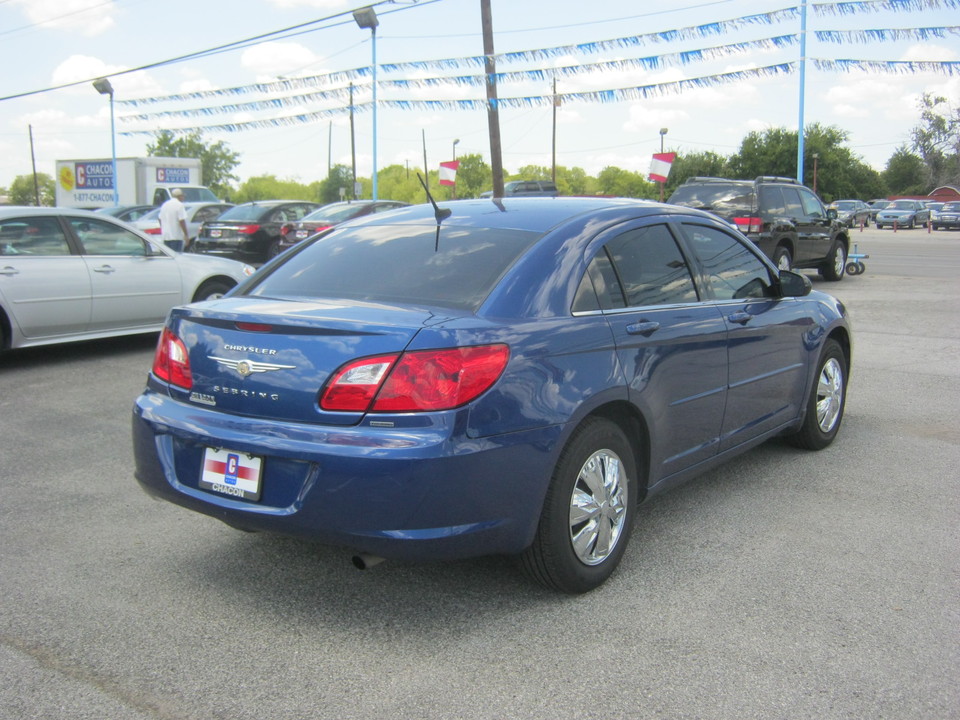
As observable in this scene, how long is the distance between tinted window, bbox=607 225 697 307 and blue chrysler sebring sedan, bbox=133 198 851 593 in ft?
0.03

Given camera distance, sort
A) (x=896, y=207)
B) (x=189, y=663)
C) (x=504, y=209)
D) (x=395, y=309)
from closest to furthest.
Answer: (x=189, y=663), (x=395, y=309), (x=504, y=209), (x=896, y=207)

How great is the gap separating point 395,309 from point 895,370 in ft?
21.7

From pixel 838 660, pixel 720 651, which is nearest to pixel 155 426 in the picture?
pixel 720 651

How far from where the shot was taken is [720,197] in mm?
15695

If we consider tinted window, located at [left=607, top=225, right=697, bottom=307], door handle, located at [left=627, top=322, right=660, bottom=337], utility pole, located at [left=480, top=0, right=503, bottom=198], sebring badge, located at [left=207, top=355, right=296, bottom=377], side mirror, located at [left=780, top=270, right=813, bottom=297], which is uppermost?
utility pole, located at [left=480, top=0, right=503, bottom=198]

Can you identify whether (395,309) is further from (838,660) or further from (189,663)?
(838,660)

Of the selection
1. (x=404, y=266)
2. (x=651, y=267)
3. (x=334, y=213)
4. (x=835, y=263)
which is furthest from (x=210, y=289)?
(x=835, y=263)

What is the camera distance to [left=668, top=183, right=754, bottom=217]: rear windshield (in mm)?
15359

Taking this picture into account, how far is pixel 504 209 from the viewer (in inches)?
174

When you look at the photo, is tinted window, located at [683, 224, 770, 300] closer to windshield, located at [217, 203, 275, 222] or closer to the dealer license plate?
the dealer license plate

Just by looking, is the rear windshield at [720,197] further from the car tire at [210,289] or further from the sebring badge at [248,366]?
the sebring badge at [248,366]

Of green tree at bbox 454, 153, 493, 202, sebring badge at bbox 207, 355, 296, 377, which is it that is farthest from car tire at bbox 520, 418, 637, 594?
green tree at bbox 454, 153, 493, 202

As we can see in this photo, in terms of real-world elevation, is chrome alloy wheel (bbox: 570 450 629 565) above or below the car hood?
below

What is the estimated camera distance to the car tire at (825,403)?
5.65 meters
